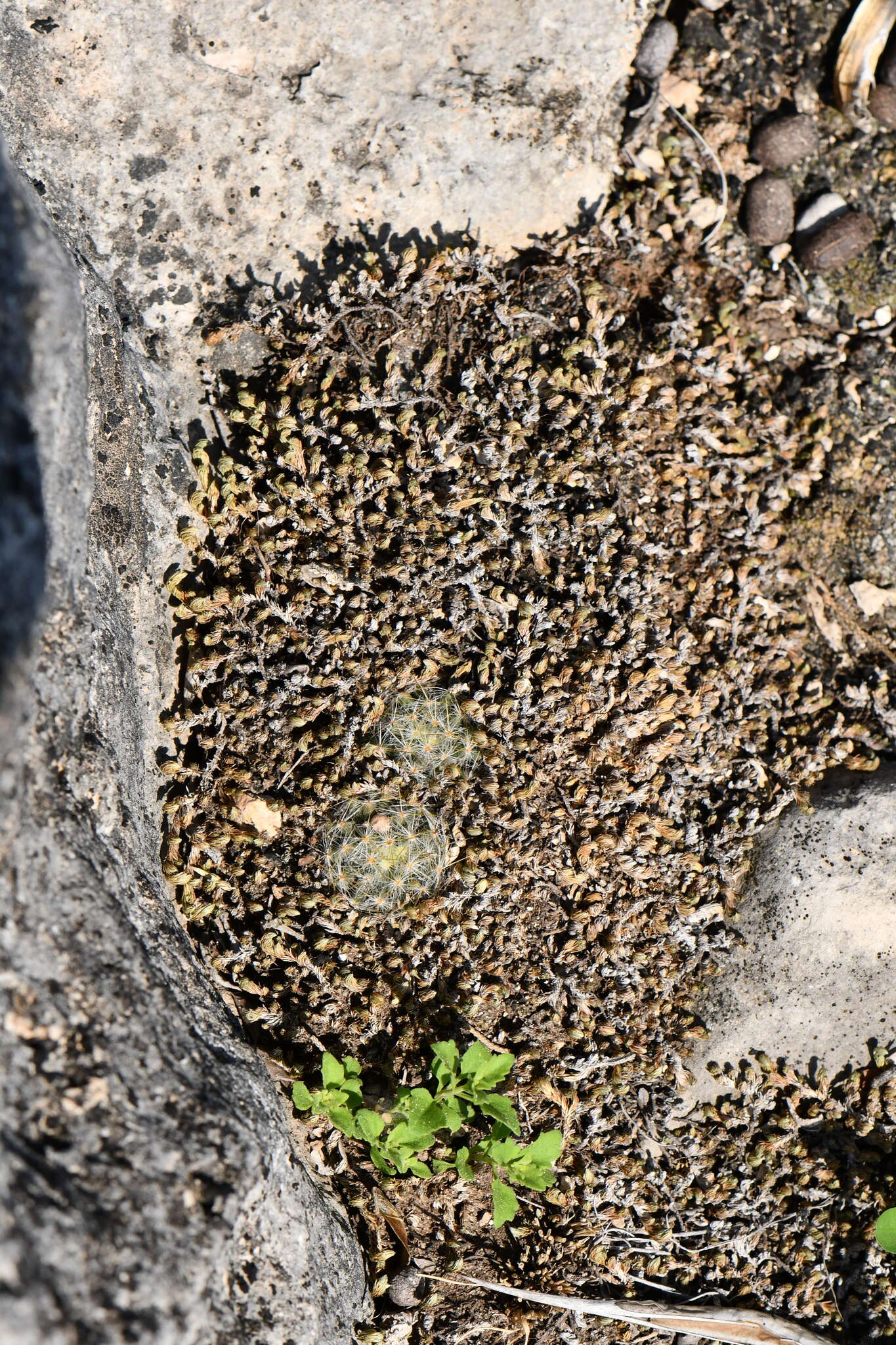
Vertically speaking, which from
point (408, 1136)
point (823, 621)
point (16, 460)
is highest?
point (823, 621)

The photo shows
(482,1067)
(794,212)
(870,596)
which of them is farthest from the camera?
(794,212)

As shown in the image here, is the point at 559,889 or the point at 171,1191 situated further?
the point at 559,889

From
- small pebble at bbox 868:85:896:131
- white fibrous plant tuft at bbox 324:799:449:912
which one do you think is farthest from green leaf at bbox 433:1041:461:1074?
small pebble at bbox 868:85:896:131

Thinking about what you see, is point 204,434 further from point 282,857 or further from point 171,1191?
point 171,1191

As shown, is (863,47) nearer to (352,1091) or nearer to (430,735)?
(430,735)

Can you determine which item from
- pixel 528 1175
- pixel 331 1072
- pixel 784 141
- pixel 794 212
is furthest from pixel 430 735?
pixel 784 141

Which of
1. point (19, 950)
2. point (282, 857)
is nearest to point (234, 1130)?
point (19, 950)

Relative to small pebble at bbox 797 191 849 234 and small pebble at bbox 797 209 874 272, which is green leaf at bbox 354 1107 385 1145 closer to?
small pebble at bbox 797 209 874 272
